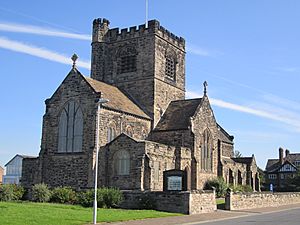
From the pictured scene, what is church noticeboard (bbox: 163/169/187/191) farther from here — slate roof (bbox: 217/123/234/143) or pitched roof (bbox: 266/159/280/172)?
pitched roof (bbox: 266/159/280/172)

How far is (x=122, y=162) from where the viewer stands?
38.0 m

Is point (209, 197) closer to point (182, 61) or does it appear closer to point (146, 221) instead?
point (146, 221)

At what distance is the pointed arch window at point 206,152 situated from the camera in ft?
153

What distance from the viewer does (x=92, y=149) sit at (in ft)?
126

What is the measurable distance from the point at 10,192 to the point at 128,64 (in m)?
23.5

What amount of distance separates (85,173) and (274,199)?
18.6m

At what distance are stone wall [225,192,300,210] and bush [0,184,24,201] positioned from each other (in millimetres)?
15996

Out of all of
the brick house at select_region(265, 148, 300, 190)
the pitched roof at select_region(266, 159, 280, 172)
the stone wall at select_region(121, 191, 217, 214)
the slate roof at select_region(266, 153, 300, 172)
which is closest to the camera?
the stone wall at select_region(121, 191, 217, 214)

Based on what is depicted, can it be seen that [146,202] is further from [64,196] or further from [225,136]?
[225,136]

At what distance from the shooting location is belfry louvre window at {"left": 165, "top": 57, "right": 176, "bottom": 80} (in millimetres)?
52269

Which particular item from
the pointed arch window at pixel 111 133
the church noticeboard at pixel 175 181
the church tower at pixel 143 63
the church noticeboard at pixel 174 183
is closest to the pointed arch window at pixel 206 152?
the church tower at pixel 143 63

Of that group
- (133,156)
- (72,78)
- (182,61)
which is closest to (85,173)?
(133,156)

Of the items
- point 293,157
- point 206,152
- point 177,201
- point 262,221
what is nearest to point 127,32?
point 206,152

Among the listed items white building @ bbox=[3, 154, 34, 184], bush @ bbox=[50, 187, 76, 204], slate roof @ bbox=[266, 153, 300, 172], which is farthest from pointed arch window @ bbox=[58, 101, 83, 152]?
white building @ bbox=[3, 154, 34, 184]
